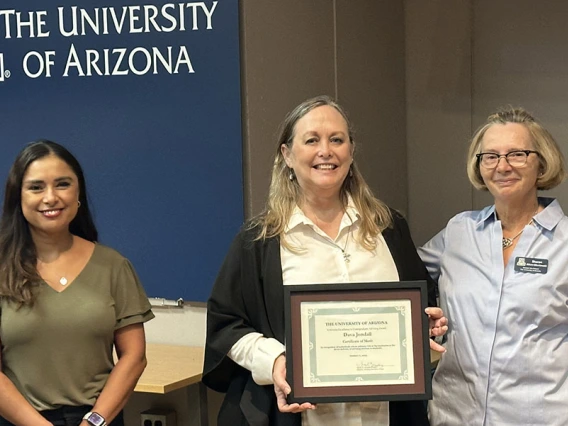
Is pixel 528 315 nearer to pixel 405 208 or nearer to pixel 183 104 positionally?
pixel 183 104

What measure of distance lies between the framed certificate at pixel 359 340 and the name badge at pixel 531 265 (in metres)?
0.37

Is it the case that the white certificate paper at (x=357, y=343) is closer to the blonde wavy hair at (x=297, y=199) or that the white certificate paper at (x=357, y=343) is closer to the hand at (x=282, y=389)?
the hand at (x=282, y=389)

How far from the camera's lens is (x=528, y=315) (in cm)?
233

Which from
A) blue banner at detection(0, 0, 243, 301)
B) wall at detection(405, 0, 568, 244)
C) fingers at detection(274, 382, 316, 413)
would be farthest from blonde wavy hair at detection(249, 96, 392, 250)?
wall at detection(405, 0, 568, 244)

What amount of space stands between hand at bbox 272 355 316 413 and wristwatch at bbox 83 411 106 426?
517 millimetres

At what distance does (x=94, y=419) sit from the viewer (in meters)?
2.28

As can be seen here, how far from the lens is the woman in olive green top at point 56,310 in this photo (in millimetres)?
2248

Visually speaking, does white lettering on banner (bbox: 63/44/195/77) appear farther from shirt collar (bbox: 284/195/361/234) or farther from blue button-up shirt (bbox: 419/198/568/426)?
blue button-up shirt (bbox: 419/198/568/426)

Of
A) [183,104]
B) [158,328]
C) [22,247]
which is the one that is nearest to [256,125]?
[183,104]


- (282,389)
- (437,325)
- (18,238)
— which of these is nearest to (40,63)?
(18,238)

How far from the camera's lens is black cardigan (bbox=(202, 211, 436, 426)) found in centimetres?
233

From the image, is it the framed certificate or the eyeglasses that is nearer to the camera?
the framed certificate

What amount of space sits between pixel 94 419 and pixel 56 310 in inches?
13.2

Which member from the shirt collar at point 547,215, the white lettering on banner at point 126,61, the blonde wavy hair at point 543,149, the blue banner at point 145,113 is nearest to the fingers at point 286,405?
the shirt collar at point 547,215
